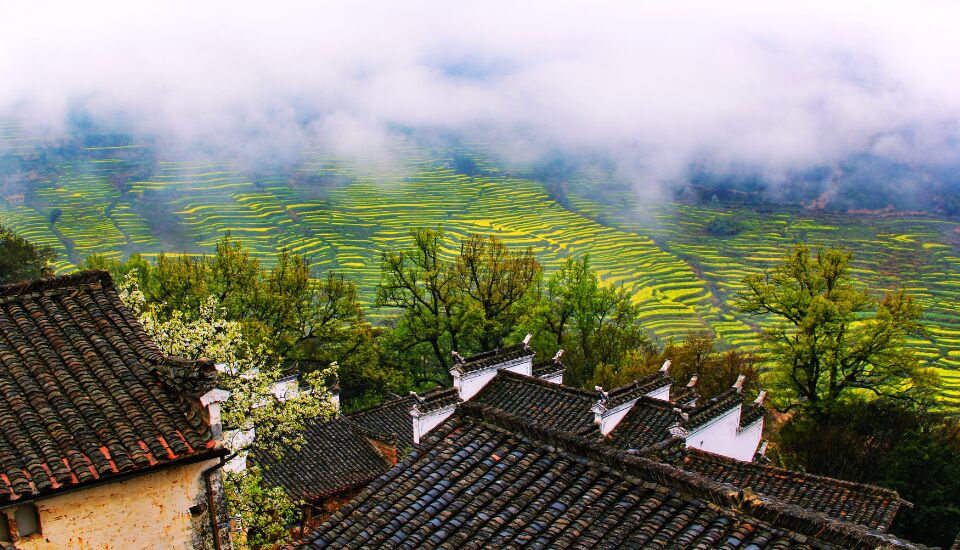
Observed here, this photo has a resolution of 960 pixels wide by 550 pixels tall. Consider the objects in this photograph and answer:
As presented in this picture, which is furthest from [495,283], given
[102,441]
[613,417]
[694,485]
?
[694,485]

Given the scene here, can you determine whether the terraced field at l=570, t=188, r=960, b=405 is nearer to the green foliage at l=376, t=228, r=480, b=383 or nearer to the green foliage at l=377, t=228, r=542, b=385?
the green foliage at l=377, t=228, r=542, b=385

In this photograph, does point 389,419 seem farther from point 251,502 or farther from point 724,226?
point 724,226

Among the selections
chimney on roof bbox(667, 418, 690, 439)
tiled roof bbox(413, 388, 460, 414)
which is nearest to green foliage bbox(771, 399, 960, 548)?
chimney on roof bbox(667, 418, 690, 439)

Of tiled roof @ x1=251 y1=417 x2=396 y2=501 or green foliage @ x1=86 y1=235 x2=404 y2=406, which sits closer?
tiled roof @ x1=251 y1=417 x2=396 y2=501

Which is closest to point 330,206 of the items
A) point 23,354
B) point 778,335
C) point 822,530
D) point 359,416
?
point 359,416

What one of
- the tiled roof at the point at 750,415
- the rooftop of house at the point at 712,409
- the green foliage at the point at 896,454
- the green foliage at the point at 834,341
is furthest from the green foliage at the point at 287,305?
the rooftop of house at the point at 712,409

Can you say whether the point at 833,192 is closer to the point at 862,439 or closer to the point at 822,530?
the point at 862,439

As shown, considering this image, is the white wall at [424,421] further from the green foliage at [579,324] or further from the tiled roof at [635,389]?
the green foliage at [579,324]
